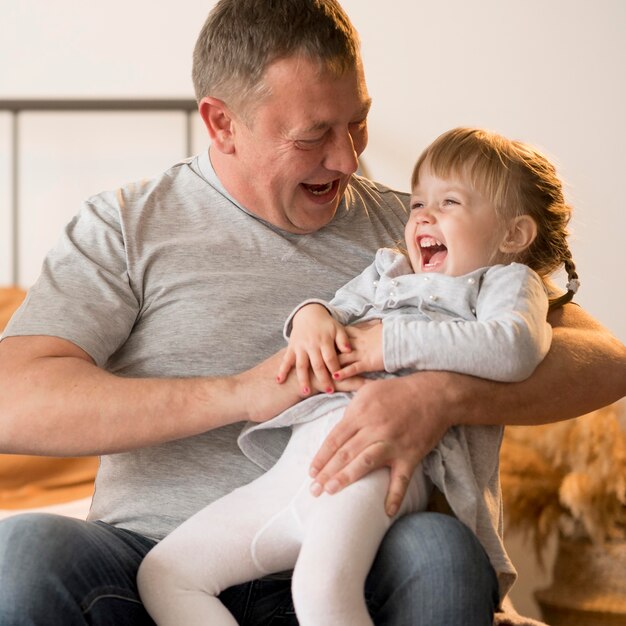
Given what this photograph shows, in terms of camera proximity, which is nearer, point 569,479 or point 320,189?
point 320,189

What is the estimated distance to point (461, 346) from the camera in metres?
1.29

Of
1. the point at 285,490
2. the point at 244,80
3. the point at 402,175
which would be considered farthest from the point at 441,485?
the point at 402,175

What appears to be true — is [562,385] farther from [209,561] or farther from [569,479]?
[569,479]

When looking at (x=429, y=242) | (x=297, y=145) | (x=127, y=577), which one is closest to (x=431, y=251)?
(x=429, y=242)

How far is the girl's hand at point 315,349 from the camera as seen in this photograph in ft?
4.35

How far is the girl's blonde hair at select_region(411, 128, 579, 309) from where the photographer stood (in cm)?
145

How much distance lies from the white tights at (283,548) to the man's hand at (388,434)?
0.05 feet

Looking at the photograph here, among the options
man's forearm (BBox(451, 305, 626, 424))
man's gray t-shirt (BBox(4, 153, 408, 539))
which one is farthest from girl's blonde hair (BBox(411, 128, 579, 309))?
man's gray t-shirt (BBox(4, 153, 408, 539))

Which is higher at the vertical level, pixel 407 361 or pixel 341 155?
pixel 341 155

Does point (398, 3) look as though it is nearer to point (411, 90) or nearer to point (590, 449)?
point (411, 90)

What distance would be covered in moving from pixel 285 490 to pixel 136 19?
1826mm

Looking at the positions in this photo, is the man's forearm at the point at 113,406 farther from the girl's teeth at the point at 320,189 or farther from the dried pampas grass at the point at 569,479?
the dried pampas grass at the point at 569,479

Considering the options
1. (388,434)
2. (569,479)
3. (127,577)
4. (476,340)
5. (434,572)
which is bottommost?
(569,479)

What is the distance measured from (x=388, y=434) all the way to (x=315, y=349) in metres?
0.14
